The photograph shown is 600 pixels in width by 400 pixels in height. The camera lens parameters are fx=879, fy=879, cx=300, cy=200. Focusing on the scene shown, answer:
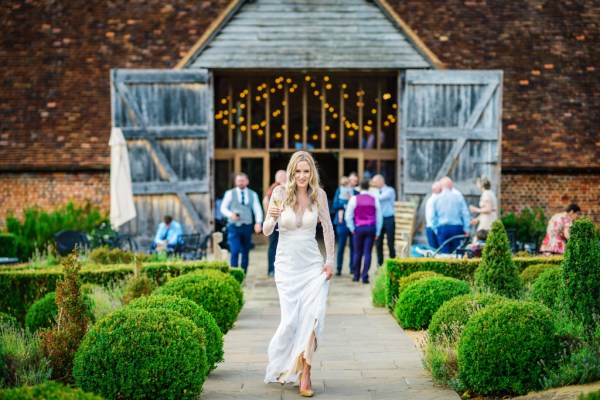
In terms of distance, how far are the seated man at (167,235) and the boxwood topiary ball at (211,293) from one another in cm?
676

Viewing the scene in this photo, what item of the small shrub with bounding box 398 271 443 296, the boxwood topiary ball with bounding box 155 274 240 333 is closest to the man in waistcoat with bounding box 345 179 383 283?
the small shrub with bounding box 398 271 443 296

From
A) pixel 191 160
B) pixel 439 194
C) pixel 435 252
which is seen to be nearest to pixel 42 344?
pixel 435 252

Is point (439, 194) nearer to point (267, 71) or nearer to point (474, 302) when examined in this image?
point (267, 71)

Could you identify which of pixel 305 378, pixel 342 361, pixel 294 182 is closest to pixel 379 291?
pixel 342 361

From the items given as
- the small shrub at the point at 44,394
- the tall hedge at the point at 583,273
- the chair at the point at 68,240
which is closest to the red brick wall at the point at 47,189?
the chair at the point at 68,240

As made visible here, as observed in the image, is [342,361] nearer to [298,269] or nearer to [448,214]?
[298,269]

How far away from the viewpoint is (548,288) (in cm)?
925

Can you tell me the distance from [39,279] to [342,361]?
5110mm

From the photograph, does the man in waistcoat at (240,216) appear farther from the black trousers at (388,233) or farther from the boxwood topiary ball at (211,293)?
the boxwood topiary ball at (211,293)

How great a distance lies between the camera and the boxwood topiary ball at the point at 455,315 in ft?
26.0

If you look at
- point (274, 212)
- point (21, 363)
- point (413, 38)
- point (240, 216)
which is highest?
point (413, 38)

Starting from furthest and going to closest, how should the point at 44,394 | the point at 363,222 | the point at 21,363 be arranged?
1. the point at 363,222
2. the point at 21,363
3. the point at 44,394

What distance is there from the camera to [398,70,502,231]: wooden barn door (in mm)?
18109

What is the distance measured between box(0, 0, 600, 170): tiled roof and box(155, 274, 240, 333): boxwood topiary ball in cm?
1104
